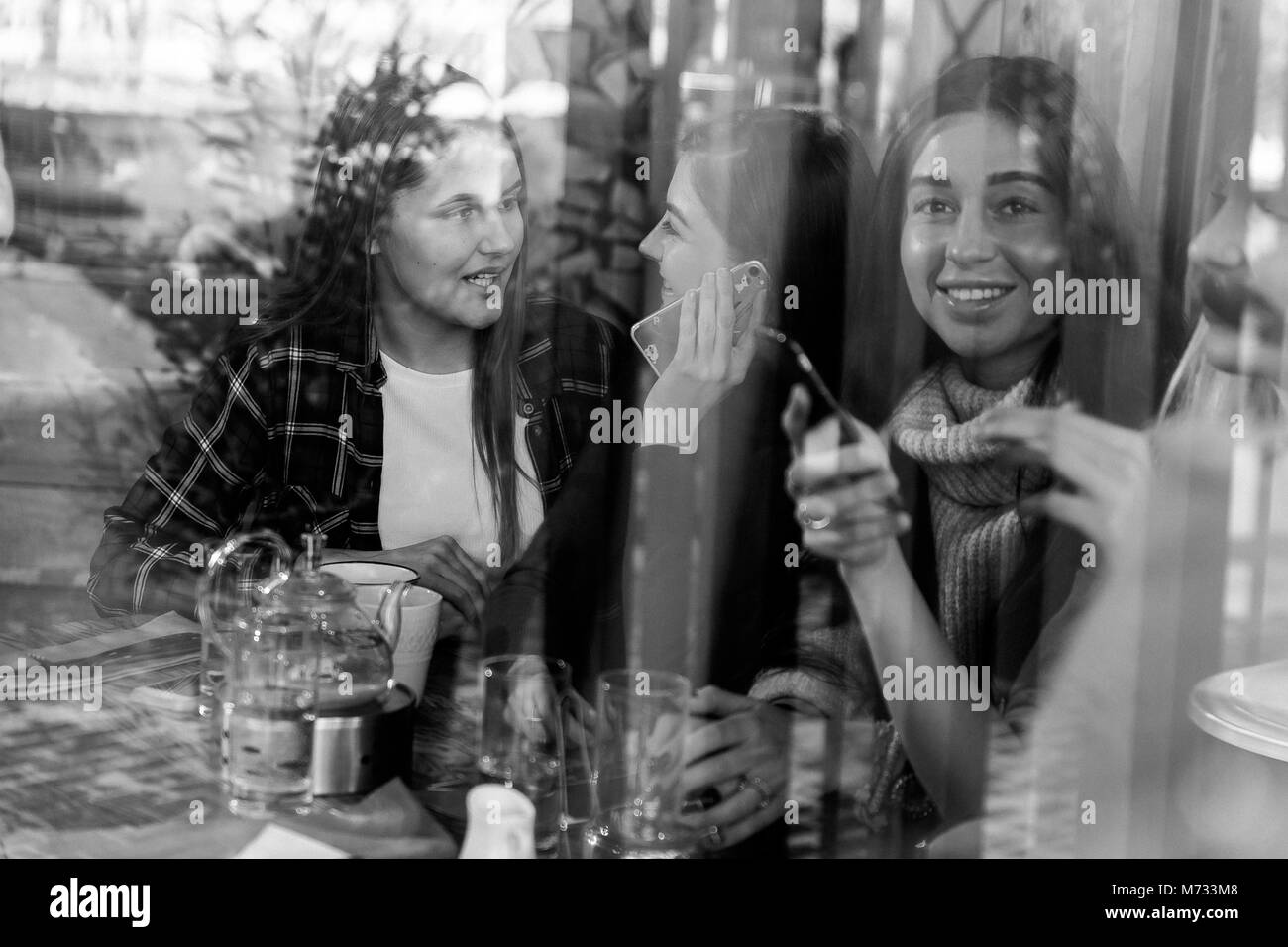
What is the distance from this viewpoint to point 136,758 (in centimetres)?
148

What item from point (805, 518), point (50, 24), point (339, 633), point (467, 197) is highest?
point (50, 24)

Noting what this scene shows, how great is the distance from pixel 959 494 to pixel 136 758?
1.04m

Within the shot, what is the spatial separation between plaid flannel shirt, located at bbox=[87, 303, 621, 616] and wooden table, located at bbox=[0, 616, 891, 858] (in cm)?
7

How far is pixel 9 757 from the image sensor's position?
5.06 feet

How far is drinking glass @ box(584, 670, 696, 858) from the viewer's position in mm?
1463

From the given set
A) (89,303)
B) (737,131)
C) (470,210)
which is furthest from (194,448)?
(737,131)

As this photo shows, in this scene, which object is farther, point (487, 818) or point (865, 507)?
point (865, 507)

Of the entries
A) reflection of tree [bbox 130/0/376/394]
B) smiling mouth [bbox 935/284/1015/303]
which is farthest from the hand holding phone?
reflection of tree [bbox 130/0/376/394]

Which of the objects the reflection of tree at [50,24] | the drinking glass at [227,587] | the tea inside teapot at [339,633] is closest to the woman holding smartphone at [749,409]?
the tea inside teapot at [339,633]

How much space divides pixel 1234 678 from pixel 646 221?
3.24 ft

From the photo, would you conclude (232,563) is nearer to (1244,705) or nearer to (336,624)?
(336,624)

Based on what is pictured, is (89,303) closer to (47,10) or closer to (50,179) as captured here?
(50,179)

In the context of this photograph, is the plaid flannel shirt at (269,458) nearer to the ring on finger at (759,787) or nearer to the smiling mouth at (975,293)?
the smiling mouth at (975,293)

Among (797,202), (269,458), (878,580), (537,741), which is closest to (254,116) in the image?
(269,458)
